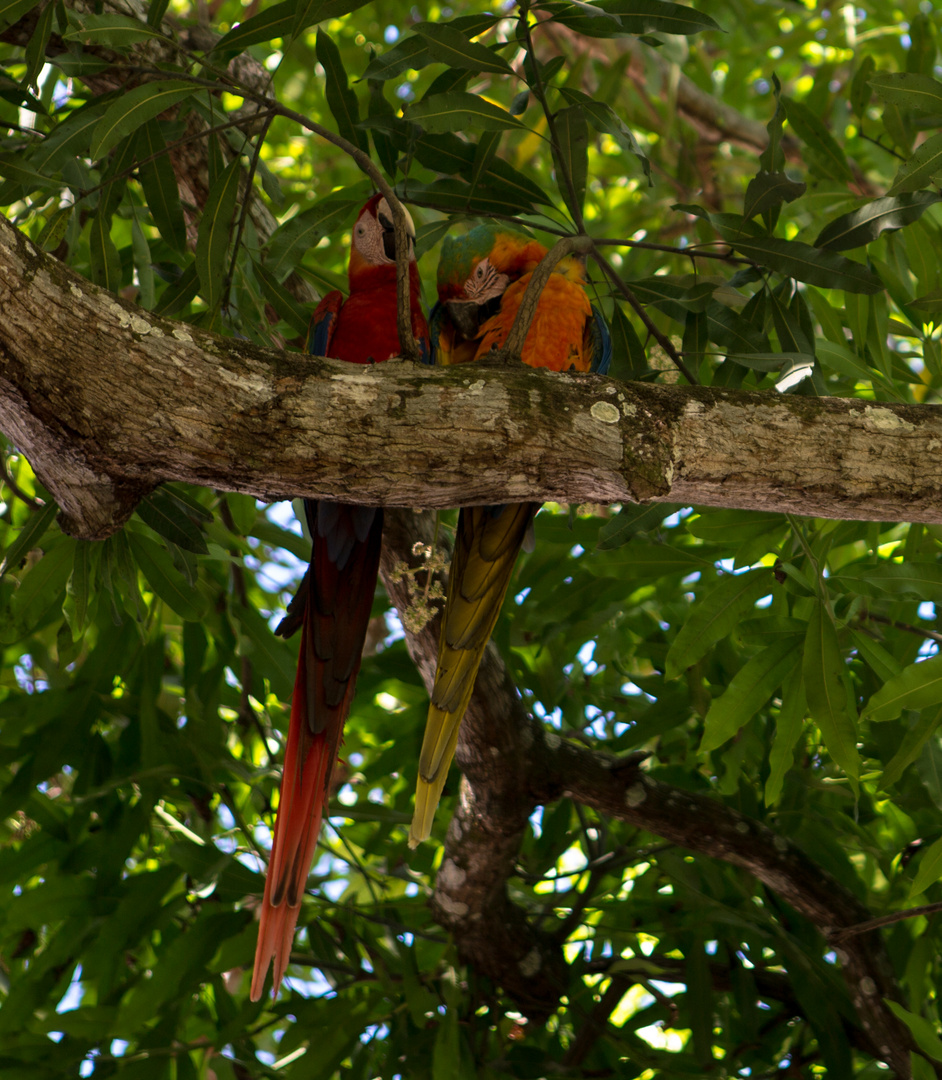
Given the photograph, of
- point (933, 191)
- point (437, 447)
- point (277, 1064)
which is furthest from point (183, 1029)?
point (933, 191)

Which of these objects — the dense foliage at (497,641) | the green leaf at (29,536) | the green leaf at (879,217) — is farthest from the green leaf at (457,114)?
the green leaf at (29,536)

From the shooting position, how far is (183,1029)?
185 cm

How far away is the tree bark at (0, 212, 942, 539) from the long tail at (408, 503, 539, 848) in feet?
1.51

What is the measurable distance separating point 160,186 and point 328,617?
2.36 feet

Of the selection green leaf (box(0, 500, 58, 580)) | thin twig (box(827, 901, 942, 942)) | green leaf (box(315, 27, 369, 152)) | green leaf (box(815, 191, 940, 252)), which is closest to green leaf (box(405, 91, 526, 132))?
green leaf (box(315, 27, 369, 152))

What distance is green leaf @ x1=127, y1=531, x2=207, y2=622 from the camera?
151 centimetres

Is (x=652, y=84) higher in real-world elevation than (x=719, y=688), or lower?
higher

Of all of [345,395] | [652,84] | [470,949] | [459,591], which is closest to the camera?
[345,395]

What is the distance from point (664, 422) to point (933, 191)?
1.81ft

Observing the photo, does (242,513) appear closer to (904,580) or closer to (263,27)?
(263,27)

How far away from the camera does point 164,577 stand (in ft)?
5.01

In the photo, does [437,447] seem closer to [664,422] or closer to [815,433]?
[664,422]

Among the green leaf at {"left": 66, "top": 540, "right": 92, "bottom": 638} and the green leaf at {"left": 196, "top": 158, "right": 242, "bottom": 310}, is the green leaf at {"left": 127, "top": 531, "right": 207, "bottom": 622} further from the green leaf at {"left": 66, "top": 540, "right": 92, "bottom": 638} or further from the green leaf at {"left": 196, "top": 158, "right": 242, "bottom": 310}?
the green leaf at {"left": 196, "top": 158, "right": 242, "bottom": 310}

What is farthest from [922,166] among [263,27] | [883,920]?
[883,920]
